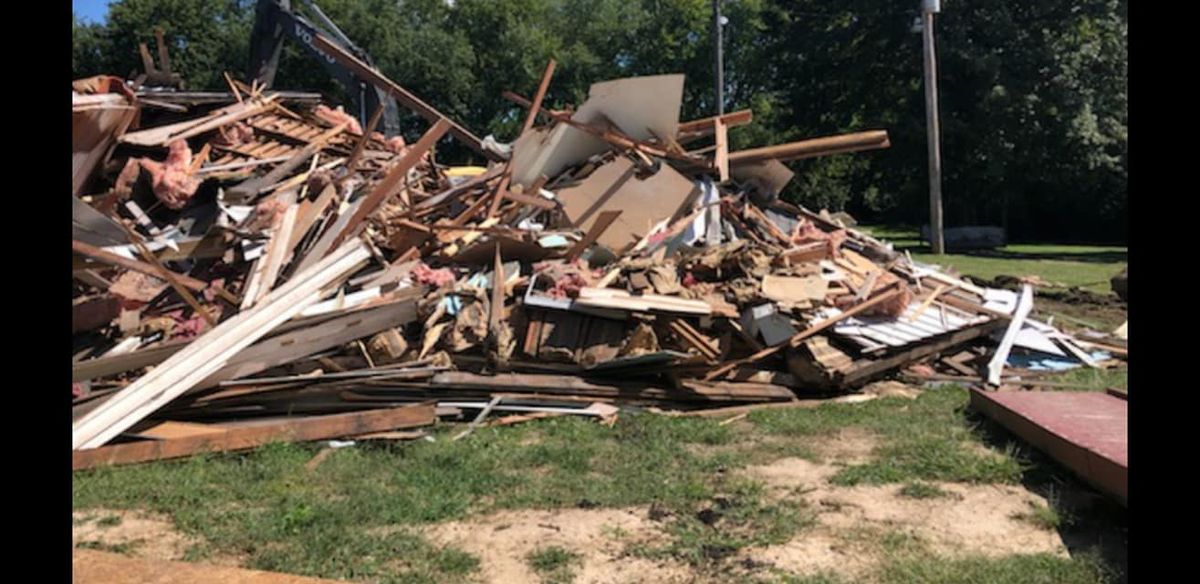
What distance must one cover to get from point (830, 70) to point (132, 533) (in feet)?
95.7

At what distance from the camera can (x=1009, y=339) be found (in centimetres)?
797

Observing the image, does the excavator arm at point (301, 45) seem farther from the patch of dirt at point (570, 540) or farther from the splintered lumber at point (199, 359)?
the patch of dirt at point (570, 540)

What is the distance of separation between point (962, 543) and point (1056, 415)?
5.27 ft

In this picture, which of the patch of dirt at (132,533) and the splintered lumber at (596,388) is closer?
the patch of dirt at (132,533)

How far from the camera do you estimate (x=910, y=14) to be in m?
27.2

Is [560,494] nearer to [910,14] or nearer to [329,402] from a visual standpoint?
[329,402]

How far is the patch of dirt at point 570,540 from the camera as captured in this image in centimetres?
363

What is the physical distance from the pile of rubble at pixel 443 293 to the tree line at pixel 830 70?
14.2m

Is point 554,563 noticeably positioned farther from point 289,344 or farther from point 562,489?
point 289,344

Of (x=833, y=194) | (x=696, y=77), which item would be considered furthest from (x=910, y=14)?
(x=696, y=77)

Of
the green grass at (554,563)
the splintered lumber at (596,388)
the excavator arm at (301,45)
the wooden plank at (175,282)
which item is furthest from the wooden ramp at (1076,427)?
the excavator arm at (301,45)

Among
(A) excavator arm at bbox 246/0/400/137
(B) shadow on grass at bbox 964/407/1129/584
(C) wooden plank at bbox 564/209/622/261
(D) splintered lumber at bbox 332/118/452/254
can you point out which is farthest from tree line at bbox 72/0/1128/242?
(B) shadow on grass at bbox 964/407/1129/584

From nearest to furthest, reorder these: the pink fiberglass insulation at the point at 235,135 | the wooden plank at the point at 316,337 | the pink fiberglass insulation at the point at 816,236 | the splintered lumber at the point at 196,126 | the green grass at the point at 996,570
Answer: the green grass at the point at 996,570 < the wooden plank at the point at 316,337 < the splintered lumber at the point at 196,126 < the pink fiberglass insulation at the point at 816,236 < the pink fiberglass insulation at the point at 235,135

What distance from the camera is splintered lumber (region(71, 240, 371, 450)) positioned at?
5.25m
